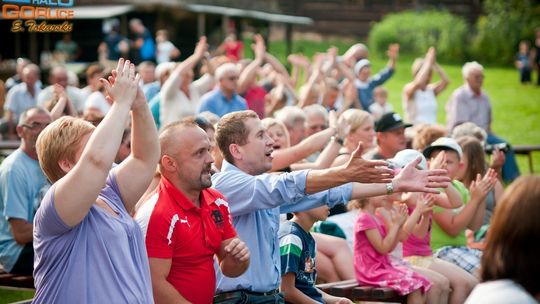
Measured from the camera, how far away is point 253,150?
5703 millimetres

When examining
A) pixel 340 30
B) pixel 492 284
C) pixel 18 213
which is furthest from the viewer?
pixel 340 30

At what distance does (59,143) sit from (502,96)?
84.2 ft

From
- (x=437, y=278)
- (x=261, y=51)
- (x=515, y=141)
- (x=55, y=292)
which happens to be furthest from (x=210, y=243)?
(x=515, y=141)

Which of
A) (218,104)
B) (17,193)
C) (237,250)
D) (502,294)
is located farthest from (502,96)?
(502,294)

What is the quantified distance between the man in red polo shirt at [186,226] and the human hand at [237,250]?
44mm

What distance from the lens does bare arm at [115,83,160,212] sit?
4520 millimetres

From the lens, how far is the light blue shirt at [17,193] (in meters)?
7.17

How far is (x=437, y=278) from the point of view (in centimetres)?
750

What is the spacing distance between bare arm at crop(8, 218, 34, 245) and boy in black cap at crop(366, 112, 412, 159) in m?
3.62

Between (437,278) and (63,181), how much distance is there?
4036 millimetres

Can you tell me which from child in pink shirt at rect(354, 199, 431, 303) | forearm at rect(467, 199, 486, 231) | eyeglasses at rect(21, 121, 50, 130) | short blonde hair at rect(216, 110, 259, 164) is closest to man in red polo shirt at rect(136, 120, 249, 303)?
short blonde hair at rect(216, 110, 259, 164)

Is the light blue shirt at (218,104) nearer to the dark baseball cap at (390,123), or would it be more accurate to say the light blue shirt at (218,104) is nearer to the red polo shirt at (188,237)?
the dark baseball cap at (390,123)

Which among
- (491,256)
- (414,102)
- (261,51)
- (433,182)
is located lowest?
(414,102)

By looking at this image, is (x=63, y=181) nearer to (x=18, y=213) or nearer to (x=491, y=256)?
(x=491, y=256)
